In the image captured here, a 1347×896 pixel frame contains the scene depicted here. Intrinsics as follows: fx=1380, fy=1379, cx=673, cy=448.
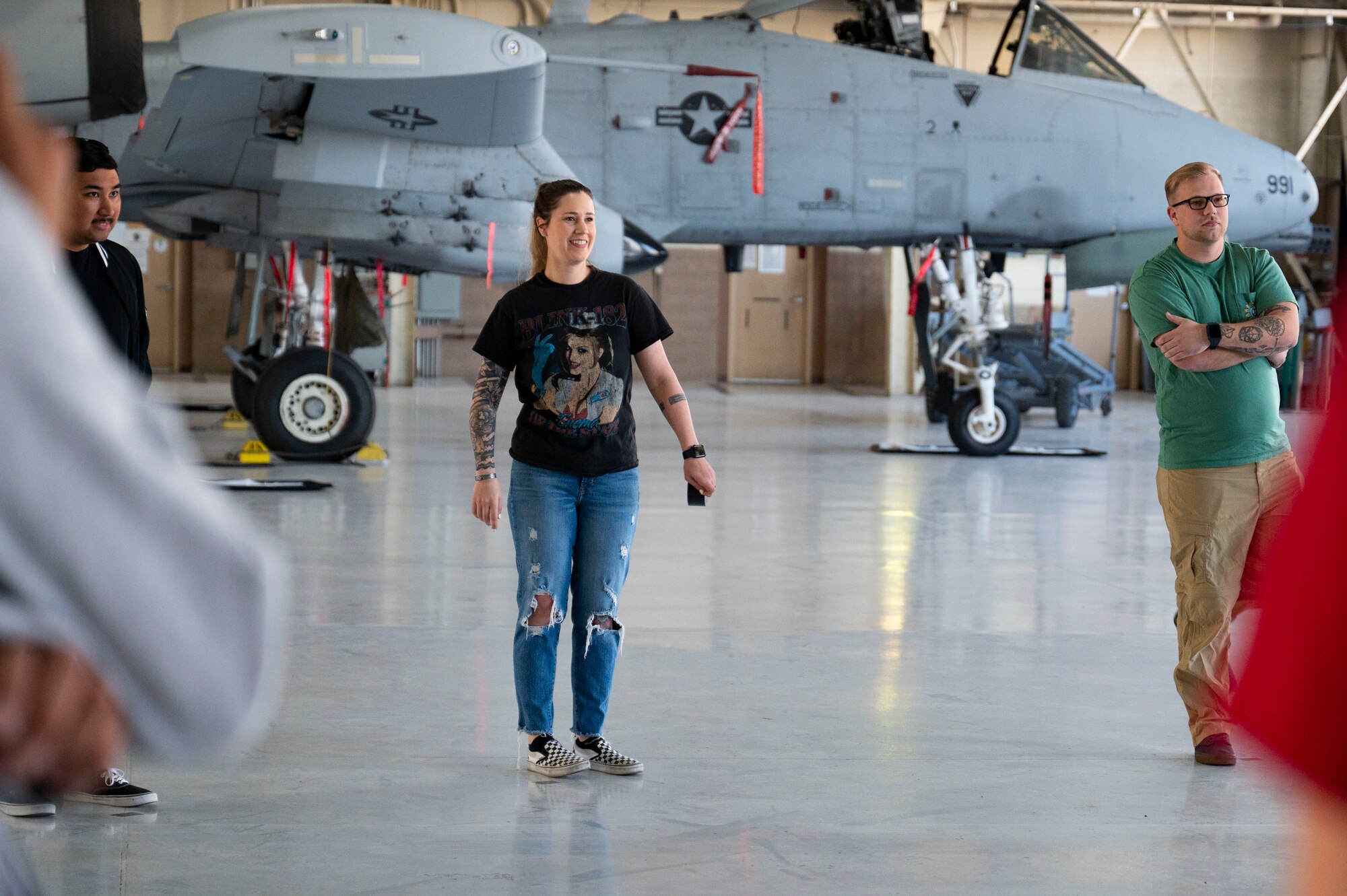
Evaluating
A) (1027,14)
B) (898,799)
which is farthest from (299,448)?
(898,799)

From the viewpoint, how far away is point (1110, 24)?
1000 inches

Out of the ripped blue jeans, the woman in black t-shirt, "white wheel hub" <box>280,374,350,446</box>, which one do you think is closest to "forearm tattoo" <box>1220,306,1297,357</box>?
the woman in black t-shirt

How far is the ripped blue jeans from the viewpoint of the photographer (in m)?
4.07

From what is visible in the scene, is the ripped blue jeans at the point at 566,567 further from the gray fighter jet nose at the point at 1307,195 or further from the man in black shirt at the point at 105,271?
the gray fighter jet nose at the point at 1307,195

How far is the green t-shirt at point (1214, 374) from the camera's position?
168 inches

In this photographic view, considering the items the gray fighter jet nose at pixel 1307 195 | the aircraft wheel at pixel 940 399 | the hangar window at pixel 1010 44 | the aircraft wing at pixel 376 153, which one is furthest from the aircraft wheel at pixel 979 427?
the aircraft wing at pixel 376 153

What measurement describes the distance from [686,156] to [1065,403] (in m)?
7.77

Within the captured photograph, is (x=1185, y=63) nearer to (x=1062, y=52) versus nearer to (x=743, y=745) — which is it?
(x=1062, y=52)

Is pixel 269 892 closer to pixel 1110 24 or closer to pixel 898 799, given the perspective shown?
pixel 898 799

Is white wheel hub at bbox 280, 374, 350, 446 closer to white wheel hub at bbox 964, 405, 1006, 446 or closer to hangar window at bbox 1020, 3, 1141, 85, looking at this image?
white wheel hub at bbox 964, 405, 1006, 446

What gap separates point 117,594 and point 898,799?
131 inches

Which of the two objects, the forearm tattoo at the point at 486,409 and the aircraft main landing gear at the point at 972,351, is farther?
the aircraft main landing gear at the point at 972,351

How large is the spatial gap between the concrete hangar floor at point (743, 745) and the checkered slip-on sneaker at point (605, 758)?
4cm

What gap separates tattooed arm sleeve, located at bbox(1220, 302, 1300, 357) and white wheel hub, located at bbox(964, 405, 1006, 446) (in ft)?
30.9
